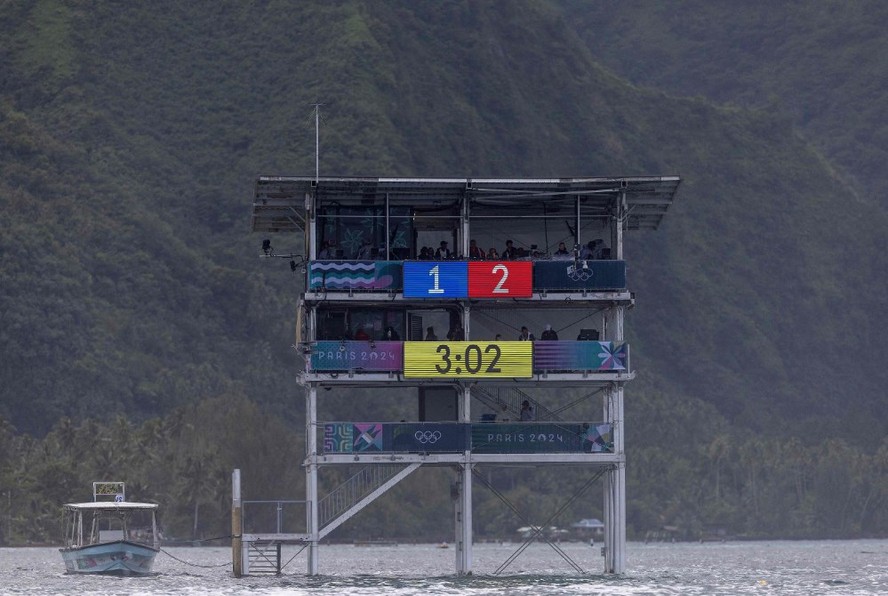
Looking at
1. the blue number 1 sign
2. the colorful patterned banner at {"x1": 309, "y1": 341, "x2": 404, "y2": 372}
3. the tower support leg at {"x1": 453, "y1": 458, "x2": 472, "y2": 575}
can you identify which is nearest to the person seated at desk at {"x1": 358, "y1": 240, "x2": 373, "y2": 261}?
the blue number 1 sign

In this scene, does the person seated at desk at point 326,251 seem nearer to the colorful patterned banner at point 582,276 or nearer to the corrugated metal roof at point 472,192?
the corrugated metal roof at point 472,192

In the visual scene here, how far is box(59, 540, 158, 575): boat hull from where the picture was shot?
85.8m

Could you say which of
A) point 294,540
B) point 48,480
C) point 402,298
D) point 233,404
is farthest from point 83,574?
point 233,404

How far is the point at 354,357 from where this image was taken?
7256 centimetres

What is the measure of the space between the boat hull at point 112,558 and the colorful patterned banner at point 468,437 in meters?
16.9

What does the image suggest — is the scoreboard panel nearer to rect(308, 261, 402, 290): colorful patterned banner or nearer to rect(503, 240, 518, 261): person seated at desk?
rect(308, 261, 402, 290): colorful patterned banner

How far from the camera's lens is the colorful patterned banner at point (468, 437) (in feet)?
240

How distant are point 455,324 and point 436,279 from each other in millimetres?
3595

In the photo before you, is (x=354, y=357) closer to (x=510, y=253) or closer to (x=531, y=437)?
(x=531, y=437)

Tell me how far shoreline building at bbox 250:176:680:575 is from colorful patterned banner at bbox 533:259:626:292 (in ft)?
0.12

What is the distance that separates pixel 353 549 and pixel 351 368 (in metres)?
112

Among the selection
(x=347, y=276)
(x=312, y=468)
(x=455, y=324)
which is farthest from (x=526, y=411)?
(x=347, y=276)

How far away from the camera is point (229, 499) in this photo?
17862 cm

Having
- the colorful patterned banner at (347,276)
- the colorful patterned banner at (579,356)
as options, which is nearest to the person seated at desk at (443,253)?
the colorful patterned banner at (347,276)
